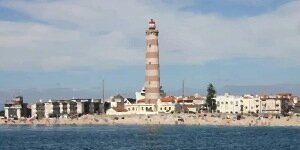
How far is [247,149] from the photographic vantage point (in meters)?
71.9

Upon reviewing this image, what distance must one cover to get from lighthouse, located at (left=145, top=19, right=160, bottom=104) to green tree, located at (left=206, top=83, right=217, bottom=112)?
1594cm

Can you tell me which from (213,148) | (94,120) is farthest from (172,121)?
(213,148)

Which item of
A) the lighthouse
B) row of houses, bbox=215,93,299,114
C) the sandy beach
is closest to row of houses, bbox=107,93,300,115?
row of houses, bbox=215,93,299,114

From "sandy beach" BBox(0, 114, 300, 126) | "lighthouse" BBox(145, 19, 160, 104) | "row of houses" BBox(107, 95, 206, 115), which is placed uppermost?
"lighthouse" BBox(145, 19, 160, 104)

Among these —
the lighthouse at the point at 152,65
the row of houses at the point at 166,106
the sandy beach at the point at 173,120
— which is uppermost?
the lighthouse at the point at 152,65

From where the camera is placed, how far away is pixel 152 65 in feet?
533

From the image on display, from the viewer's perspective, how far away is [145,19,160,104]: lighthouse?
16212 cm

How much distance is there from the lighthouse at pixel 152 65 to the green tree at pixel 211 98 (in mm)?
15943

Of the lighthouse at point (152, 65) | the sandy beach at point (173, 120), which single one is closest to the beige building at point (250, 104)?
the sandy beach at point (173, 120)

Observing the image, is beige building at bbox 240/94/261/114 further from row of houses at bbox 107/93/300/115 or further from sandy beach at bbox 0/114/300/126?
sandy beach at bbox 0/114/300/126

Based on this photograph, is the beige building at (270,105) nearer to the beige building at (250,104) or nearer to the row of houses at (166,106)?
the beige building at (250,104)

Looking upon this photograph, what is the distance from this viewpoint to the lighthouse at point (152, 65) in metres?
162

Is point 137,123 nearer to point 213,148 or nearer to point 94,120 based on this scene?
point 94,120

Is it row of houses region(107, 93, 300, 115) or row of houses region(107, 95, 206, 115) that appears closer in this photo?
row of houses region(107, 95, 206, 115)
